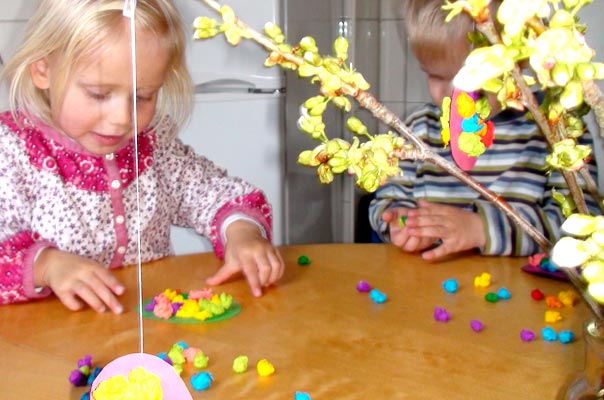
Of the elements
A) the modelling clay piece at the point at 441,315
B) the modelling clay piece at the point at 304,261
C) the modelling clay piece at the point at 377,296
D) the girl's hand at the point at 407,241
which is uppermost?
the girl's hand at the point at 407,241

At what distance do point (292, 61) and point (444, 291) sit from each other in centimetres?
57

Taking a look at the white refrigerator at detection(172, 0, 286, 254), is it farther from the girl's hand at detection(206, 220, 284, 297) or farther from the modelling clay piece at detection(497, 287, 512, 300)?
the modelling clay piece at detection(497, 287, 512, 300)

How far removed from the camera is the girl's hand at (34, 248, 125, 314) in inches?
32.9

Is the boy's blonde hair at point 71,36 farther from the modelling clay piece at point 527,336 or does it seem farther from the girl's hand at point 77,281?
the modelling clay piece at point 527,336

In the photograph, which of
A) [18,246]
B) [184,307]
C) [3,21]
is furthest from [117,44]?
[3,21]

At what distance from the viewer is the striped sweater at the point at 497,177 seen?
53.3 inches

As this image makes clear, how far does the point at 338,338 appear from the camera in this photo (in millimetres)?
746

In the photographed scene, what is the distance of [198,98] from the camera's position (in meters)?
1.80

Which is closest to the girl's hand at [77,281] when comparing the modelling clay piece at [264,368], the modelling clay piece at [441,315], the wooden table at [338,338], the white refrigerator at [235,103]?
the wooden table at [338,338]

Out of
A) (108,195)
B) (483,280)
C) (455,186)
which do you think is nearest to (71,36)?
(108,195)

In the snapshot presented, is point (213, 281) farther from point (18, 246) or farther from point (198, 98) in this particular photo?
point (198, 98)

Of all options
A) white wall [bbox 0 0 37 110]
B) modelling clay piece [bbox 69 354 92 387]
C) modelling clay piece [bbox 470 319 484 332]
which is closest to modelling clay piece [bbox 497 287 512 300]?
modelling clay piece [bbox 470 319 484 332]

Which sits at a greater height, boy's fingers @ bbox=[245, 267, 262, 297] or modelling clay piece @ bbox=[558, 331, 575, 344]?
boy's fingers @ bbox=[245, 267, 262, 297]

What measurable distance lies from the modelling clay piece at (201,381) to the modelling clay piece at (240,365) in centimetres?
3
